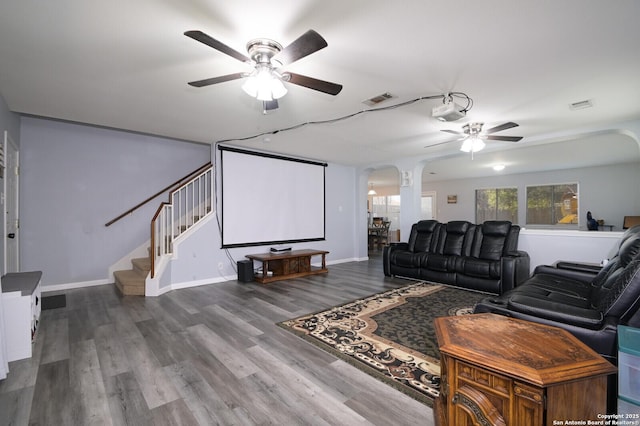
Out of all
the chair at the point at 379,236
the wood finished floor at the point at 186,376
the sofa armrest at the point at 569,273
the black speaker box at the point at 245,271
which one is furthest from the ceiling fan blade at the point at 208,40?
the chair at the point at 379,236

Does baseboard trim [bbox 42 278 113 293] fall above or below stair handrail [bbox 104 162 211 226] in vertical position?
below

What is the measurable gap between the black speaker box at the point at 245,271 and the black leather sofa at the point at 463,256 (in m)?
2.56

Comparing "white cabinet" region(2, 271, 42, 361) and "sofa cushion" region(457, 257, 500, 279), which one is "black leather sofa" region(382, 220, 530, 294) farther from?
"white cabinet" region(2, 271, 42, 361)

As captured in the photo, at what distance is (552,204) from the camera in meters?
8.39

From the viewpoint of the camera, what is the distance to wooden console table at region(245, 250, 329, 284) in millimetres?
5184

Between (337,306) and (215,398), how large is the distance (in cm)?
204

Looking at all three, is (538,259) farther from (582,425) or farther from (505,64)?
(582,425)

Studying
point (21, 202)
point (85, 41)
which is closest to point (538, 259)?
point (85, 41)

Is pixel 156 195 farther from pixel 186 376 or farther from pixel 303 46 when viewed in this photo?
pixel 303 46

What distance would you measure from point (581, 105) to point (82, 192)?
287 inches

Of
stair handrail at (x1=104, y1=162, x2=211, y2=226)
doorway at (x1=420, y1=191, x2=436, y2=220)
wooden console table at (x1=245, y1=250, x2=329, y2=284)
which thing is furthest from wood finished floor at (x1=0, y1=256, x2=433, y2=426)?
doorway at (x1=420, y1=191, x2=436, y2=220)

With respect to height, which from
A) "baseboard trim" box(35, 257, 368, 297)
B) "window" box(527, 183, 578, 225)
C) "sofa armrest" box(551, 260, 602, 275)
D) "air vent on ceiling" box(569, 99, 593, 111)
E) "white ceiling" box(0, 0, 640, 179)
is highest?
"white ceiling" box(0, 0, 640, 179)

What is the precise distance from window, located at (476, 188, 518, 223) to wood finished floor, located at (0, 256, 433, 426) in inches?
327

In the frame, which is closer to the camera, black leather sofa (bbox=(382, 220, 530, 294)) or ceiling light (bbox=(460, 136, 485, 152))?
ceiling light (bbox=(460, 136, 485, 152))
